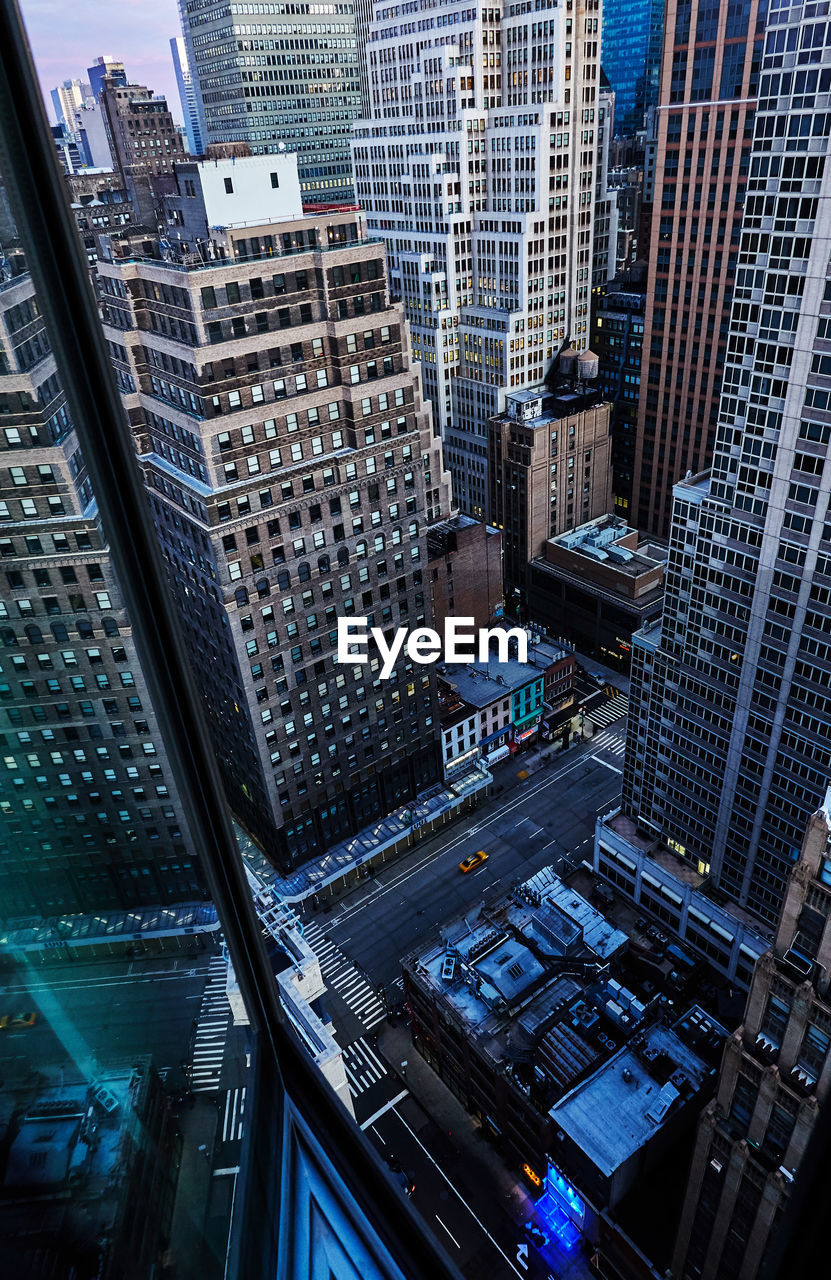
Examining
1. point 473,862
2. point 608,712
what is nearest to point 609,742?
point 608,712

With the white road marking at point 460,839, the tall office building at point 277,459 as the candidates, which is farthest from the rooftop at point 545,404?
the white road marking at point 460,839

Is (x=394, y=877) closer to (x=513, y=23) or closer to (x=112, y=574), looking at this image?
(x=112, y=574)

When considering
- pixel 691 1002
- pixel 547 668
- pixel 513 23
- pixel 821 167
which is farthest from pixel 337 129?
pixel 691 1002

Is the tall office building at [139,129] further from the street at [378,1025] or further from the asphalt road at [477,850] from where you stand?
the street at [378,1025]

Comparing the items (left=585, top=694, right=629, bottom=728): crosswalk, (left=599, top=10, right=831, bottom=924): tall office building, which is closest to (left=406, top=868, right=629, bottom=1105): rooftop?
(left=599, top=10, right=831, bottom=924): tall office building

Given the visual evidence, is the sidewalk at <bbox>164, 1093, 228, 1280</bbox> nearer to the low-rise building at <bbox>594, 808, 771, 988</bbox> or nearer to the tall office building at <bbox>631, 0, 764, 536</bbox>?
the low-rise building at <bbox>594, 808, 771, 988</bbox>
